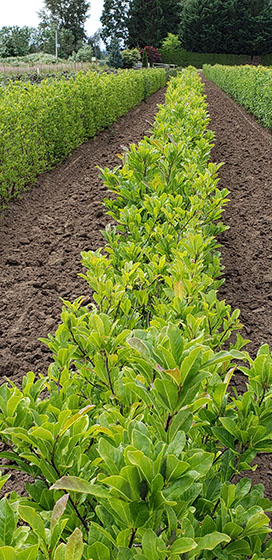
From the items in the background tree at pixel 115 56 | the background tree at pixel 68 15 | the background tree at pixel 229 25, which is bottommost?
the background tree at pixel 115 56

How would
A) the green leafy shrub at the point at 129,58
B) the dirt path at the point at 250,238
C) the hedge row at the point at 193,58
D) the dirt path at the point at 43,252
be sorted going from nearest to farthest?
the dirt path at the point at 43,252
the dirt path at the point at 250,238
the green leafy shrub at the point at 129,58
the hedge row at the point at 193,58

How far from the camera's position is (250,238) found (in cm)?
562

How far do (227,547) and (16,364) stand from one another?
95.6 inches

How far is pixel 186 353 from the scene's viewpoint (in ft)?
3.67

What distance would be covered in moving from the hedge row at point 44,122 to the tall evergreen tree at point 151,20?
6049cm

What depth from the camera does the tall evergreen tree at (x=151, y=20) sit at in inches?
2539

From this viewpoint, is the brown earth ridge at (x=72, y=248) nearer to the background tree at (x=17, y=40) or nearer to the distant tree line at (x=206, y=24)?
the background tree at (x=17, y=40)

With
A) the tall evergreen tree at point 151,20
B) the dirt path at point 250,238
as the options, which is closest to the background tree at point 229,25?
the tall evergreen tree at point 151,20

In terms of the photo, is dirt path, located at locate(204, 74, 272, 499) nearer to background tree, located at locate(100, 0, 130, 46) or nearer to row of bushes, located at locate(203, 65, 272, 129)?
row of bushes, located at locate(203, 65, 272, 129)

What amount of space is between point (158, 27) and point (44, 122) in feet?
217

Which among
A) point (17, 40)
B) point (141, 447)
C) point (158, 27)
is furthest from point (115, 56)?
point (141, 447)

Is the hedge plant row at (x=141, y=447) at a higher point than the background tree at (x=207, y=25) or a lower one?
lower

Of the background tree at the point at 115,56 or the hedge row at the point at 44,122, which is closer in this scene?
the hedge row at the point at 44,122

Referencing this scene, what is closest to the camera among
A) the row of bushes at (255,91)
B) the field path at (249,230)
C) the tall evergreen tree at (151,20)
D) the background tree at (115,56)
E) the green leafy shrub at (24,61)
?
the field path at (249,230)
